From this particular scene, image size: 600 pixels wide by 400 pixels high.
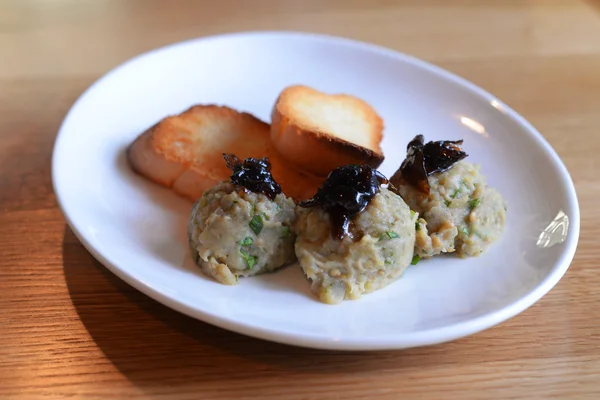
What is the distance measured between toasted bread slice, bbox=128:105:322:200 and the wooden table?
1.34 ft

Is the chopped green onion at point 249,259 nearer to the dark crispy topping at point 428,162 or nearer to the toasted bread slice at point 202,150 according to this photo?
the toasted bread slice at point 202,150

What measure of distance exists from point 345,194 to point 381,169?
2.39ft

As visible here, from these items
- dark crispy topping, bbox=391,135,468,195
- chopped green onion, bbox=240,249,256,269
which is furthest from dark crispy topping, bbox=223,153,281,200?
dark crispy topping, bbox=391,135,468,195

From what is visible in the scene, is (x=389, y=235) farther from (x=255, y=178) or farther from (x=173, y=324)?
(x=173, y=324)

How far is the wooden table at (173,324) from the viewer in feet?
5.52

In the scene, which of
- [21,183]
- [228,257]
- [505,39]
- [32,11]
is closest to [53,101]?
[21,183]

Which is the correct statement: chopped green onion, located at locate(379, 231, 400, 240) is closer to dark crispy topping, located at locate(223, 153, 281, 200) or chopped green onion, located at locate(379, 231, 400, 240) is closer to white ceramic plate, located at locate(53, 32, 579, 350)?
white ceramic plate, located at locate(53, 32, 579, 350)

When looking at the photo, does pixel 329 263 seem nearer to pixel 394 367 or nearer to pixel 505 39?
pixel 394 367

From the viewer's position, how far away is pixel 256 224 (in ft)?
5.86

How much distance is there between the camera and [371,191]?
1776mm

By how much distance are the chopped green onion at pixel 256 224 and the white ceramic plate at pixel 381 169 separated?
163mm

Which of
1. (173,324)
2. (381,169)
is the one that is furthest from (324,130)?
(173,324)

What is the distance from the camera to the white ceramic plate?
66.3 inches

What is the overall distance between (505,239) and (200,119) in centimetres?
127
